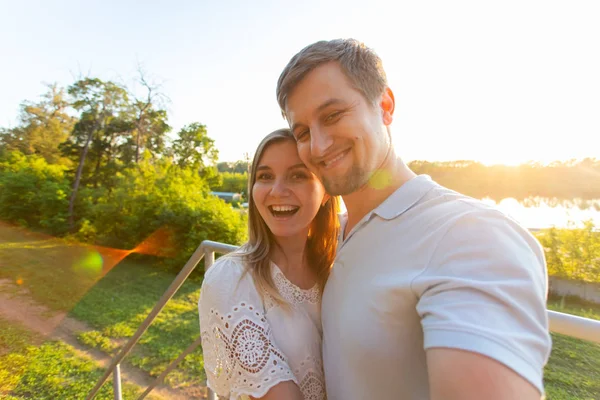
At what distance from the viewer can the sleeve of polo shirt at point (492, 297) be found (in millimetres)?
605

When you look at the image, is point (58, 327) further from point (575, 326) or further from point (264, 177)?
point (575, 326)

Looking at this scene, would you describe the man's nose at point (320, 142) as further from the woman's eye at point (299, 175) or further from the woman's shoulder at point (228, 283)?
the woman's shoulder at point (228, 283)

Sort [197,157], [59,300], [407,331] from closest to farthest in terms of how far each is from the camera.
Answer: [407,331] < [59,300] < [197,157]

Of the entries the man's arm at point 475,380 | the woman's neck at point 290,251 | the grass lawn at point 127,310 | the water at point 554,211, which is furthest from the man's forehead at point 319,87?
the water at point 554,211

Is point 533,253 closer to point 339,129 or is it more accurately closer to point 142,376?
point 339,129

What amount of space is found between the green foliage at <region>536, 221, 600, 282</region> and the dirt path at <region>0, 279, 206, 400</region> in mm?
5087

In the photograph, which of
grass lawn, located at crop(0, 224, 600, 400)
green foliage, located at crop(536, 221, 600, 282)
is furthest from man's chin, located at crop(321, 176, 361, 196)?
green foliage, located at crop(536, 221, 600, 282)

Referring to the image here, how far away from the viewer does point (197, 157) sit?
1709 cm

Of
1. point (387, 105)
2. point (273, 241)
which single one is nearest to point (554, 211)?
point (387, 105)

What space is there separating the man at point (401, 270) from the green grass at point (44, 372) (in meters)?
4.02

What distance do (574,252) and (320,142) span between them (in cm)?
555

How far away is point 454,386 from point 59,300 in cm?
807

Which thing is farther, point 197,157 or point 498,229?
point 197,157

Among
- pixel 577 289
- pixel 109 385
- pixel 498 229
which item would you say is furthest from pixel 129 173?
pixel 498 229
